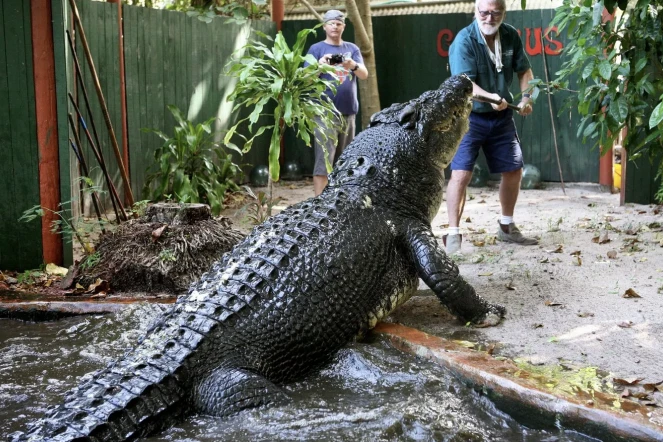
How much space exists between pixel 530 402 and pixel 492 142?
3.50m

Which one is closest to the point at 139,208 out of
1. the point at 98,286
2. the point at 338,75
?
the point at 98,286

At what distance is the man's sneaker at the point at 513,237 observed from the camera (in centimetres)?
623

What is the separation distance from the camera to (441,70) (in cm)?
1144

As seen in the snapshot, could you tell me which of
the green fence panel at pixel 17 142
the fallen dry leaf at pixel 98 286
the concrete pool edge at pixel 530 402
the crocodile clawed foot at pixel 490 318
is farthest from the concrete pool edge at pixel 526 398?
the green fence panel at pixel 17 142

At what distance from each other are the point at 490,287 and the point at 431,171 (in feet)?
3.04

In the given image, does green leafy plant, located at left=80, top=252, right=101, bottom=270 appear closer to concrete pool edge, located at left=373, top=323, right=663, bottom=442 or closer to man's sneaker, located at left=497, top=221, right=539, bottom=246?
concrete pool edge, located at left=373, top=323, right=663, bottom=442

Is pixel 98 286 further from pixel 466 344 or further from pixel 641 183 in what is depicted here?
pixel 641 183

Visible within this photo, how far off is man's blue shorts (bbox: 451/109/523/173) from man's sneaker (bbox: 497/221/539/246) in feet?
1.75

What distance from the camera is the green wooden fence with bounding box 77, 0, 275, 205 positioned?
340 inches

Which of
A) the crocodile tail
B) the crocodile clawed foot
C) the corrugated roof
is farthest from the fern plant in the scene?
the corrugated roof

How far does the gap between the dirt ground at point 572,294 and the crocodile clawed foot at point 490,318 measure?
0.05m

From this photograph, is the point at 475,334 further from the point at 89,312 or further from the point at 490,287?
the point at 89,312

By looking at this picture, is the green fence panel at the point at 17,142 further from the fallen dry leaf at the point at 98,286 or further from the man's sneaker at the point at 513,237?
the man's sneaker at the point at 513,237

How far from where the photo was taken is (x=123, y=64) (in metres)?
8.89
